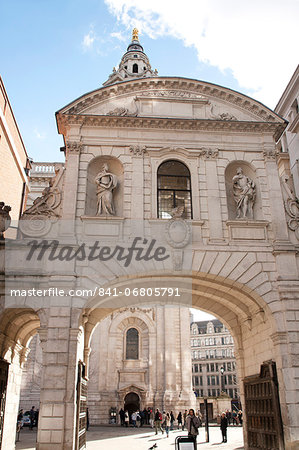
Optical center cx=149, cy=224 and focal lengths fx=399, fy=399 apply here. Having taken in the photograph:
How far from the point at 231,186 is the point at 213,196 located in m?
1.49

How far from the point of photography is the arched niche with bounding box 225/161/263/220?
55.3ft

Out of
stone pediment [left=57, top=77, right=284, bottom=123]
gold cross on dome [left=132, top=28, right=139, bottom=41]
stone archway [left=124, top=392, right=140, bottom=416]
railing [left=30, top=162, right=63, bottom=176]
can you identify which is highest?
gold cross on dome [left=132, top=28, right=139, bottom=41]

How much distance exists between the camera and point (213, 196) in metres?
16.7

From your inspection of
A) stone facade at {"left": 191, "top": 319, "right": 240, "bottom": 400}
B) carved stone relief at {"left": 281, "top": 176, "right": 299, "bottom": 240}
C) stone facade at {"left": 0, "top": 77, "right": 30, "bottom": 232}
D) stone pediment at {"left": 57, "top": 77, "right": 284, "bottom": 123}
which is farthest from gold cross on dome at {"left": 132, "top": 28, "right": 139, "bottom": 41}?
stone facade at {"left": 191, "top": 319, "right": 240, "bottom": 400}

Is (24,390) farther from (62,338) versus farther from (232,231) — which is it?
(232,231)

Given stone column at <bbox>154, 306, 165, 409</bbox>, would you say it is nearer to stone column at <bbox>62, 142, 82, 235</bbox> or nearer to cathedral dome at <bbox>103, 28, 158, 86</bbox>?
stone column at <bbox>62, 142, 82, 235</bbox>

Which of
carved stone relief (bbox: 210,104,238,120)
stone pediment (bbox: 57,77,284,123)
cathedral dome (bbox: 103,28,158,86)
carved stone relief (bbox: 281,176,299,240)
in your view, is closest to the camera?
carved stone relief (bbox: 281,176,299,240)

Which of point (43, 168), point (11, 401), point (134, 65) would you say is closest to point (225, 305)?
point (11, 401)

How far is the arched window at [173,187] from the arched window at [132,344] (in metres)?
22.6

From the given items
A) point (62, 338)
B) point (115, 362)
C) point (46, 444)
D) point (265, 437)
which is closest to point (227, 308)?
point (265, 437)

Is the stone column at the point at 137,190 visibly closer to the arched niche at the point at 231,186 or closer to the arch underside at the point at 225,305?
the arch underside at the point at 225,305

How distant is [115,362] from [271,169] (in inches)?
986

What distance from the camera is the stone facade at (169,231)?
45.6 ft

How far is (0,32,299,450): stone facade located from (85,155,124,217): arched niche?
0.05 m
